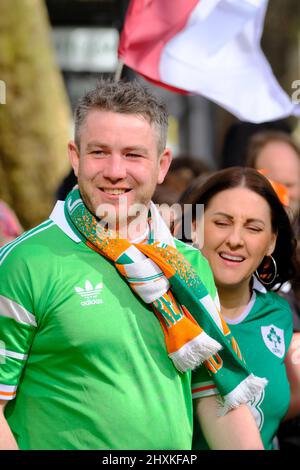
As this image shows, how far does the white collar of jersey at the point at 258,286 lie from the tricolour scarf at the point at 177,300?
0.93m

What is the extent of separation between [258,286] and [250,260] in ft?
0.90

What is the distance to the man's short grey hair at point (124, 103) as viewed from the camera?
3.36 meters

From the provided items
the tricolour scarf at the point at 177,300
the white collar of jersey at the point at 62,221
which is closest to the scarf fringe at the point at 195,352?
the tricolour scarf at the point at 177,300

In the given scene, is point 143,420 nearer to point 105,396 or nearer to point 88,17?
point 105,396

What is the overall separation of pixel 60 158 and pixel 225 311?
781 cm

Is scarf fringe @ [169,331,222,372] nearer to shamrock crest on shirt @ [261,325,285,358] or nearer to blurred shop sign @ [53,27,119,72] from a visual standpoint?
shamrock crest on shirt @ [261,325,285,358]

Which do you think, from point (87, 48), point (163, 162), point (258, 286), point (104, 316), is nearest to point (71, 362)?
→ point (104, 316)

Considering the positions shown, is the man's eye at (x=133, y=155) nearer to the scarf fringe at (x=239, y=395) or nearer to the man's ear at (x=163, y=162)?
the man's ear at (x=163, y=162)

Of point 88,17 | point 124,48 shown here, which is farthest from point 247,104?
point 88,17

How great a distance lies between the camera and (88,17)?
14.7 meters

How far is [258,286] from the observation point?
4531mm

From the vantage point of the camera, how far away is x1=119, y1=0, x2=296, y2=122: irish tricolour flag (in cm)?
554

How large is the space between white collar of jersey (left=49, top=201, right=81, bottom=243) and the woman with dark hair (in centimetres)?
98

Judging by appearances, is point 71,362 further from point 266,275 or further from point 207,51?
point 207,51
